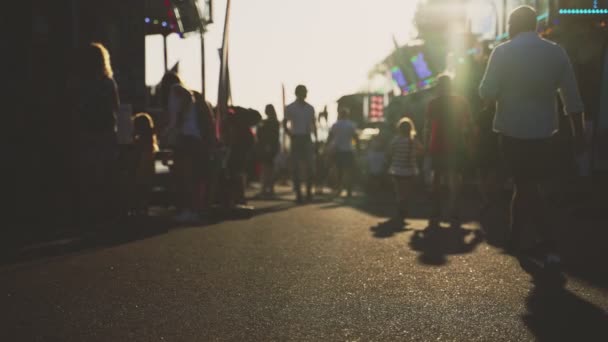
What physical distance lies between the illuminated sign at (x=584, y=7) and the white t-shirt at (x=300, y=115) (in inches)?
273

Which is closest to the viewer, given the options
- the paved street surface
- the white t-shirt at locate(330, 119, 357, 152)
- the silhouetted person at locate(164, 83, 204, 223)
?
the paved street surface

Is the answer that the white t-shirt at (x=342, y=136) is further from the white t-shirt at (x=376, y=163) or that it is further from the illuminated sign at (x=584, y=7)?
the white t-shirt at (x=376, y=163)

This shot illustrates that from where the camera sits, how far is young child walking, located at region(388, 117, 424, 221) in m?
10.1

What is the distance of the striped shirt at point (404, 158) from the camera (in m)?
10.3

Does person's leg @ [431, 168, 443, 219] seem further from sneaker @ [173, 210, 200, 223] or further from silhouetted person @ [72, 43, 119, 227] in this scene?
silhouetted person @ [72, 43, 119, 227]

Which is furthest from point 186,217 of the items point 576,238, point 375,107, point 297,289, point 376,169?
point 375,107

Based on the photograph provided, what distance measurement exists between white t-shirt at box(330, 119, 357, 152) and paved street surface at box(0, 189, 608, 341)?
7.54 m

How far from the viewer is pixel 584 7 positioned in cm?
1669

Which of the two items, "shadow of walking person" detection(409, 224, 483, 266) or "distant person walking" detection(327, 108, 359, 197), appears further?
"distant person walking" detection(327, 108, 359, 197)

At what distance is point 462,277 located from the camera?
5.10 metres

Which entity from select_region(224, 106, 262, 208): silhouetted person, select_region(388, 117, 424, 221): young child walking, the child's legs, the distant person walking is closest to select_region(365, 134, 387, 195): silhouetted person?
the distant person walking

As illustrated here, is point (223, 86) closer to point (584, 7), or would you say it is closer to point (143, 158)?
point (143, 158)

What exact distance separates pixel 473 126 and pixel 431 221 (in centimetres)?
136

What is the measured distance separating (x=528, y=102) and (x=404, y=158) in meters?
5.00
